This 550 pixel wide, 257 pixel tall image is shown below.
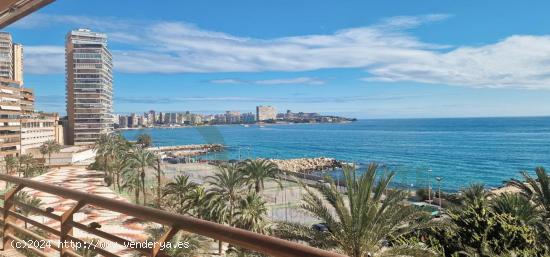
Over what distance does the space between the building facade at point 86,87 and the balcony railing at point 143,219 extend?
263 ft

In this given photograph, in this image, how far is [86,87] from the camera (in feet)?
265

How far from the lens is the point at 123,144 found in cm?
3553

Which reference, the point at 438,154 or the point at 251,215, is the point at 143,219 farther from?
the point at 438,154

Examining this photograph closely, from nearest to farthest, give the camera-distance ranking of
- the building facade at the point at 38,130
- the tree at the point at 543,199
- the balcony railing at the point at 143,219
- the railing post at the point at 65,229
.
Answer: the balcony railing at the point at 143,219 < the railing post at the point at 65,229 < the tree at the point at 543,199 < the building facade at the point at 38,130

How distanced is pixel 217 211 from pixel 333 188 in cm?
884

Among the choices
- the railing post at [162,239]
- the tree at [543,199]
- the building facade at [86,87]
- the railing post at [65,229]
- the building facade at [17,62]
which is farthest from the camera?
the building facade at [17,62]

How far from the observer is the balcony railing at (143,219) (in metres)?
1.18

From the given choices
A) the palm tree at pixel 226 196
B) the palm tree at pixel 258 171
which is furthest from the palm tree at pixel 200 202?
the palm tree at pixel 258 171

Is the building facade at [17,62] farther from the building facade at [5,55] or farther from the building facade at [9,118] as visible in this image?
the building facade at [9,118]

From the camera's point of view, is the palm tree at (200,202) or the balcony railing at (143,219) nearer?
the balcony railing at (143,219)

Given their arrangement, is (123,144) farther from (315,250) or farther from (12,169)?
(315,250)

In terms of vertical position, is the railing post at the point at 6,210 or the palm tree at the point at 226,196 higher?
the railing post at the point at 6,210

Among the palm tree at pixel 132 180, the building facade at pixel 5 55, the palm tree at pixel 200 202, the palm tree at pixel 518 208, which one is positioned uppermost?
the building facade at pixel 5 55

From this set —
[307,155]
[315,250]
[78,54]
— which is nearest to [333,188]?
[315,250]
